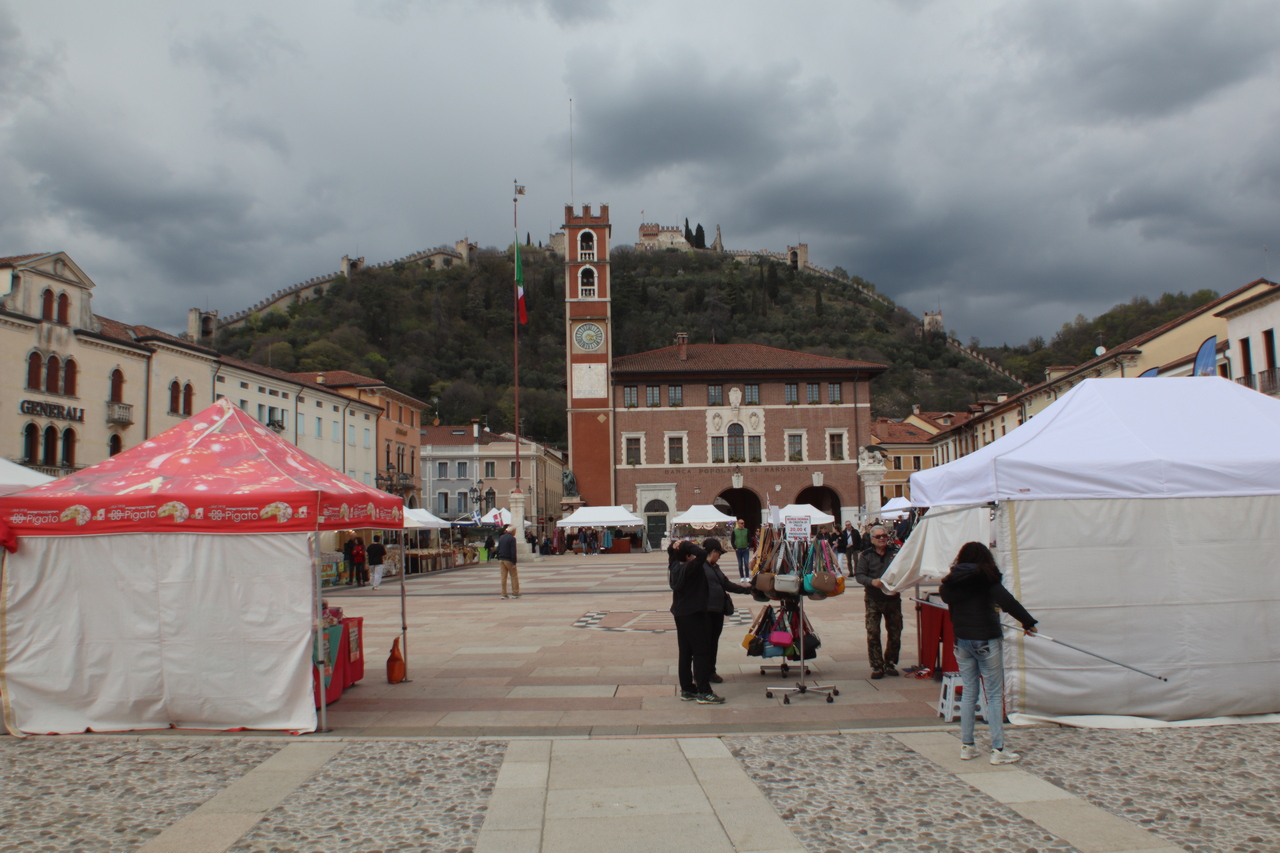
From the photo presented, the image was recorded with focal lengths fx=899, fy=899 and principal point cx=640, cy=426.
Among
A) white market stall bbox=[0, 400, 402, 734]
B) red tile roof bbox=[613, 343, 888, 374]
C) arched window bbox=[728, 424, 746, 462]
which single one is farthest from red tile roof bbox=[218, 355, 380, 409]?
white market stall bbox=[0, 400, 402, 734]

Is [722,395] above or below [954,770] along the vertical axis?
above

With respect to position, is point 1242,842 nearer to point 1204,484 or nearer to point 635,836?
point 635,836

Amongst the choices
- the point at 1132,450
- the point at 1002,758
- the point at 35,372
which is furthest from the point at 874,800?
the point at 35,372

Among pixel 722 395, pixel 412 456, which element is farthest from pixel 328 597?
pixel 412 456

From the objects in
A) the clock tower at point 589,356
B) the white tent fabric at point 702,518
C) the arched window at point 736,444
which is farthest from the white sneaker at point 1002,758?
the arched window at point 736,444

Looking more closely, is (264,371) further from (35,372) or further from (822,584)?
(822,584)

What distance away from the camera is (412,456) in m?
60.8

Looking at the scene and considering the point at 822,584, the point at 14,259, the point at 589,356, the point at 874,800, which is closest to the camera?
the point at 874,800

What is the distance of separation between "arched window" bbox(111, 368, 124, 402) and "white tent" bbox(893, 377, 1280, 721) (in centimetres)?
3811

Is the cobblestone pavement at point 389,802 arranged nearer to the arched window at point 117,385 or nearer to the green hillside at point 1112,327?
the arched window at point 117,385

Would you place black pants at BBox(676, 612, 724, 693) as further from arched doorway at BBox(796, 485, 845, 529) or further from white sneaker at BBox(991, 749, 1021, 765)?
arched doorway at BBox(796, 485, 845, 529)

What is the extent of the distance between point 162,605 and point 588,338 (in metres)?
46.7

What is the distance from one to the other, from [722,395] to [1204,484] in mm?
45840

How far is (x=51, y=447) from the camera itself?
33812mm
